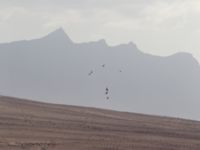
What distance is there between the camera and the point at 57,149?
3412 centimetres

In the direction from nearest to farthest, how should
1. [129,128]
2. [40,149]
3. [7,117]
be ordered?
[40,149]
[7,117]
[129,128]

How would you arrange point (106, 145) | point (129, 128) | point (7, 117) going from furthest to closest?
1. point (129, 128)
2. point (7, 117)
3. point (106, 145)

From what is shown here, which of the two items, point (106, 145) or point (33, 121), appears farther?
point (33, 121)

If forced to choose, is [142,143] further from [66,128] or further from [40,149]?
[40,149]

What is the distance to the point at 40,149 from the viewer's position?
33.4m

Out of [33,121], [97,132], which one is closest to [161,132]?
[97,132]

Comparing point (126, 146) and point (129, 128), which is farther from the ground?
point (129, 128)

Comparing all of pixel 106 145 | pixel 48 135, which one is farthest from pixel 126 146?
pixel 48 135

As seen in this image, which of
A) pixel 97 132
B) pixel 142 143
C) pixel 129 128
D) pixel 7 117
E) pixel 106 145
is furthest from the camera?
pixel 129 128

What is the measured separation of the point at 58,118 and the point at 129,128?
7.09 metres

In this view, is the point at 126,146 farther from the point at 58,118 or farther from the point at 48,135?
the point at 58,118

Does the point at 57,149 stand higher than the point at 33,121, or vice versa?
the point at 33,121

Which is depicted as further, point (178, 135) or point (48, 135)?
point (178, 135)

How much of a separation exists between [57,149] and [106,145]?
4.73 m
